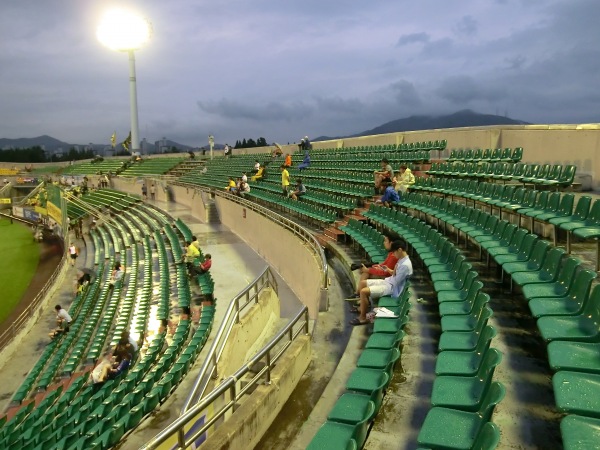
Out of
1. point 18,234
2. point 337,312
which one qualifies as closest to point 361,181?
point 337,312

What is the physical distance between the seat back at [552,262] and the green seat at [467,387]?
1612 mm

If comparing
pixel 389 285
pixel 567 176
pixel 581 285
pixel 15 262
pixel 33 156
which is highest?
pixel 567 176

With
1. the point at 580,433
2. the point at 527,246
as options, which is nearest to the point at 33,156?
the point at 527,246

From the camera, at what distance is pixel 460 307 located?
4438 mm

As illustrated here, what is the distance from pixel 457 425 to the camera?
8.99 feet

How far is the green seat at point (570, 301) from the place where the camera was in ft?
11.6

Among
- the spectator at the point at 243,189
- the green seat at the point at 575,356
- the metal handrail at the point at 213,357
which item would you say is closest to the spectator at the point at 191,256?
the metal handrail at the point at 213,357

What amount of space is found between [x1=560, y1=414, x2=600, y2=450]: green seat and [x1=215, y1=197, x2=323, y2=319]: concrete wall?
14.8 ft

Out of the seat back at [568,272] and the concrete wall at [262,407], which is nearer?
the concrete wall at [262,407]

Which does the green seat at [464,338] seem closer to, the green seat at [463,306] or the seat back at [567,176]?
the green seat at [463,306]

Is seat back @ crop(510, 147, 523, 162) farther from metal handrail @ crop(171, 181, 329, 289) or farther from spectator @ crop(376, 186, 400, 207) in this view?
metal handrail @ crop(171, 181, 329, 289)

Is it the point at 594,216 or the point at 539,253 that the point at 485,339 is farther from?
the point at 594,216

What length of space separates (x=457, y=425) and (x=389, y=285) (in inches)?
114

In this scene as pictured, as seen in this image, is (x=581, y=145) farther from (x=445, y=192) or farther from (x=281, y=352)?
(x=281, y=352)
